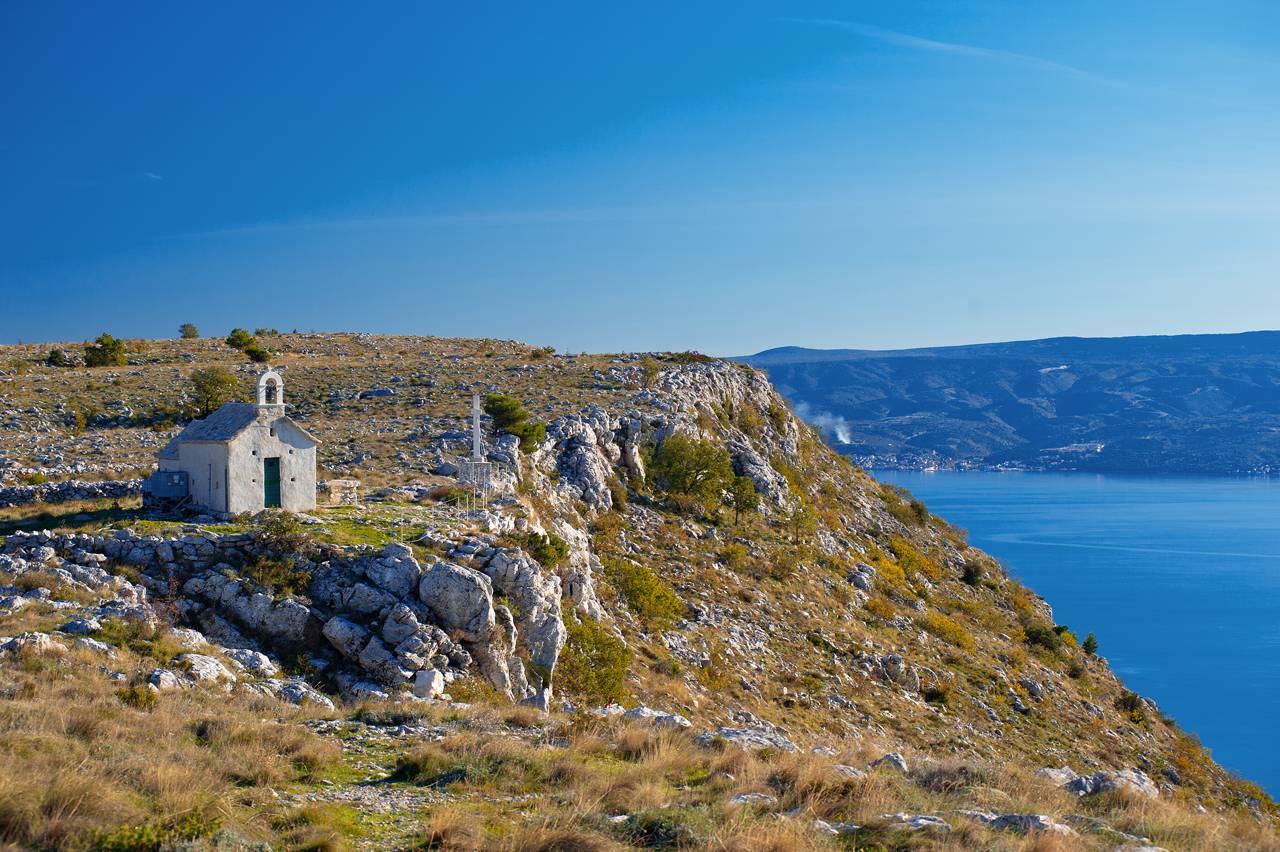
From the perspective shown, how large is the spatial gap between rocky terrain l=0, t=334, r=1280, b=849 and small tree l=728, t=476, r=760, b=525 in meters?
0.28

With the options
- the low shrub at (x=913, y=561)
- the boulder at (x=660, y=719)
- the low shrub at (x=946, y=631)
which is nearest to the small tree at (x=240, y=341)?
the low shrub at (x=913, y=561)

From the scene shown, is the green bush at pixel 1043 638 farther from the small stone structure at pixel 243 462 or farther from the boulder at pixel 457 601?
the small stone structure at pixel 243 462

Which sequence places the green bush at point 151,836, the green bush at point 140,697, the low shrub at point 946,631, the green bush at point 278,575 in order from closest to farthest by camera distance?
the green bush at point 151,836 → the green bush at point 140,697 → the green bush at point 278,575 → the low shrub at point 946,631

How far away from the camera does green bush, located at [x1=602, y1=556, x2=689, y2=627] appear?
28453 millimetres

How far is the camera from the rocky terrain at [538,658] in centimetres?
916

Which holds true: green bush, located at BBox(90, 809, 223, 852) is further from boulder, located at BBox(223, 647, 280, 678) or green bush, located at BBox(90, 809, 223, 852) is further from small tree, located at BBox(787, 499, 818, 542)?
small tree, located at BBox(787, 499, 818, 542)

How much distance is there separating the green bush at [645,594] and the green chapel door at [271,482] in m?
11.2

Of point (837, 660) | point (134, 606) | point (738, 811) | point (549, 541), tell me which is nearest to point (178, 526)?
point (134, 606)

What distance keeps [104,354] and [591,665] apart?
154 ft

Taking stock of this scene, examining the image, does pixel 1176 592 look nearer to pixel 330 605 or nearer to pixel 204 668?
pixel 330 605

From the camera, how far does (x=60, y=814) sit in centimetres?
761

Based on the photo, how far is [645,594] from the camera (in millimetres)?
28984

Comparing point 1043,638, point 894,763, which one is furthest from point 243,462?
point 1043,638

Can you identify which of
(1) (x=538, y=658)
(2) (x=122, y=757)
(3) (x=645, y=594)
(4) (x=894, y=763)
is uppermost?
(2) (x=122, y=757)
